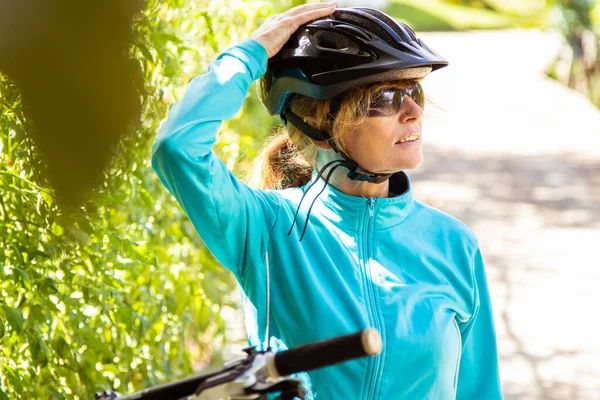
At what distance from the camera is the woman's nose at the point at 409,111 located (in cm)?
262

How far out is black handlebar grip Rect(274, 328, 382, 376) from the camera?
153 cm

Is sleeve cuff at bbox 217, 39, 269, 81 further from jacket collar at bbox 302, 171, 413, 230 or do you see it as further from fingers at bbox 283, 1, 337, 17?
jacket collar at bbox 302, 171, 413, 230

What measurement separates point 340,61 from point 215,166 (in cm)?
59

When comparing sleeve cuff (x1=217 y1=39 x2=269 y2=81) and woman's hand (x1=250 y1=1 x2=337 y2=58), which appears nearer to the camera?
sleeve cuff (x1=217 y1=39 x2=269 y2=81)

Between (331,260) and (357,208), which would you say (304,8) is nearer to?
(357,208)

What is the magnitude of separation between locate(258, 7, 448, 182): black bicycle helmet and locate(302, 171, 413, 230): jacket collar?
0.23 feet

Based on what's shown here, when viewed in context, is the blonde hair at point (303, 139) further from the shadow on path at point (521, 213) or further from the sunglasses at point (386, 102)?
the shadow on path at point (521, 213)

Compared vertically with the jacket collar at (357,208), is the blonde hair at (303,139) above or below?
above

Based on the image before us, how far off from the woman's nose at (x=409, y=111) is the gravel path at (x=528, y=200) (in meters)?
0.32

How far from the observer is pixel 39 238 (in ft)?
9.48

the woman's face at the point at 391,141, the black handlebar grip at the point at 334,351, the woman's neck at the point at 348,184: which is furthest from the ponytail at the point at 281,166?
the black handlebar grip at the point at 334,351

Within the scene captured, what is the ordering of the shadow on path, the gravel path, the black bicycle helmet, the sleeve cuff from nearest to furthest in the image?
the sleeve cuff, the black bicycle helmet, the shadow on path, the gravel path

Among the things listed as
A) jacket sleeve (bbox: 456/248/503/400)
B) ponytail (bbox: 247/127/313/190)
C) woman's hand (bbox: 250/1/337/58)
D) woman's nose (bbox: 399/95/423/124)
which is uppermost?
woman's hand (bbox: 250/1/337/58)

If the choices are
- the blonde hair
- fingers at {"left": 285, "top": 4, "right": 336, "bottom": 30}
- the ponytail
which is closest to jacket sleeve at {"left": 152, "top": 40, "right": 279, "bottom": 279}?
fingers at {"left": 285, "top": 4, "right": 336, "bottom": 30}
